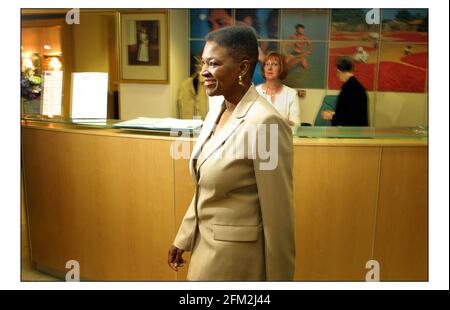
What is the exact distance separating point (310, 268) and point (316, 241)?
5.1 inches

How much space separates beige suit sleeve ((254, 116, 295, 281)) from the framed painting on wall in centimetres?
70

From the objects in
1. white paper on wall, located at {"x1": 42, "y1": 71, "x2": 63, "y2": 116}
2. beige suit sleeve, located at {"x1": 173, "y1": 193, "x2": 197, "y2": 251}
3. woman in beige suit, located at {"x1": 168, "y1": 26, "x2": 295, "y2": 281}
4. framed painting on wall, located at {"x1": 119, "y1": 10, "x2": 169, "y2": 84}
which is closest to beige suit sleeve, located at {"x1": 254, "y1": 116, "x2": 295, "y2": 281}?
woman in beige suit, located at {"x1": 168, "y1": 26, "x2": 295, "y2": 281}

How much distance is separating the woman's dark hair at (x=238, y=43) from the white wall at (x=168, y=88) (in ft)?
1.40

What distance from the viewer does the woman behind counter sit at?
2166mm

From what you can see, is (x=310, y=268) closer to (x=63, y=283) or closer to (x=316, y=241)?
(x=316, y=241)

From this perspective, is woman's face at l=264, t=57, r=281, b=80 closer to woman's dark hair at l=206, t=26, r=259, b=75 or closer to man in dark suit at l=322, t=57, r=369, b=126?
man in dark suit at l=322, t=57, r=369, b=126

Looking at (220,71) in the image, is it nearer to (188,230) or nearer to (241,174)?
(241,174)

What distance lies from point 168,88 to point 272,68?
0.45 meters

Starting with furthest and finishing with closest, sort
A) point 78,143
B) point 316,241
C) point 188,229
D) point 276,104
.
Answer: point 78,143
point 316,241
point 276,104
point 188,229

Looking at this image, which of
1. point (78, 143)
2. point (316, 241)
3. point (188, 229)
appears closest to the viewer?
point (188, 229)

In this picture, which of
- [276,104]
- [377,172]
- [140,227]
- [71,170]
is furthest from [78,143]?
[377,172]

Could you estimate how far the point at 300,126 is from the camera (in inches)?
88.9

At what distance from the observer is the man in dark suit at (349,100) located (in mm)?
2193
